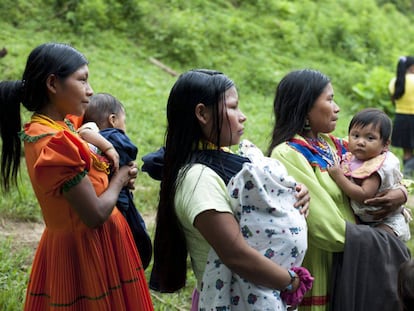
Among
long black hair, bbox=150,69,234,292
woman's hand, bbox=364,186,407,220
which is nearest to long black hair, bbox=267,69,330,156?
woman's hand, bbox=364,186,407,220

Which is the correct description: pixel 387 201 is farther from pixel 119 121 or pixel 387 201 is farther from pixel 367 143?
pixel 119 121

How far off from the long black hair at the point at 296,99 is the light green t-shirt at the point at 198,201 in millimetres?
682

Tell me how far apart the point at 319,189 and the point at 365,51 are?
951 centimetres

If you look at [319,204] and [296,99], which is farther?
[296,99]

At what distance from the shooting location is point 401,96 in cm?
760

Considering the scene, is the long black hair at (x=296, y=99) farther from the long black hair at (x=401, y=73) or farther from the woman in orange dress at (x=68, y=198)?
the long black hair at (x=401, y=73)

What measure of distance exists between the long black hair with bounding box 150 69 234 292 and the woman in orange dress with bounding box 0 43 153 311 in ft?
0.66

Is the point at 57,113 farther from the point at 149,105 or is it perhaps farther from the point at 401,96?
the point at 401,96

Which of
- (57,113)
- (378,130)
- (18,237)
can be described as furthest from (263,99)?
(57,113)

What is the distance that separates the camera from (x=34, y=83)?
90.6 inches

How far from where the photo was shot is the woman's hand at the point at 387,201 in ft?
8.71

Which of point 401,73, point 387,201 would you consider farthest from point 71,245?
point 401,73

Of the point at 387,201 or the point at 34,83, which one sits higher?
the point at 34,83

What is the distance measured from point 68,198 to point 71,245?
0.24 meters
